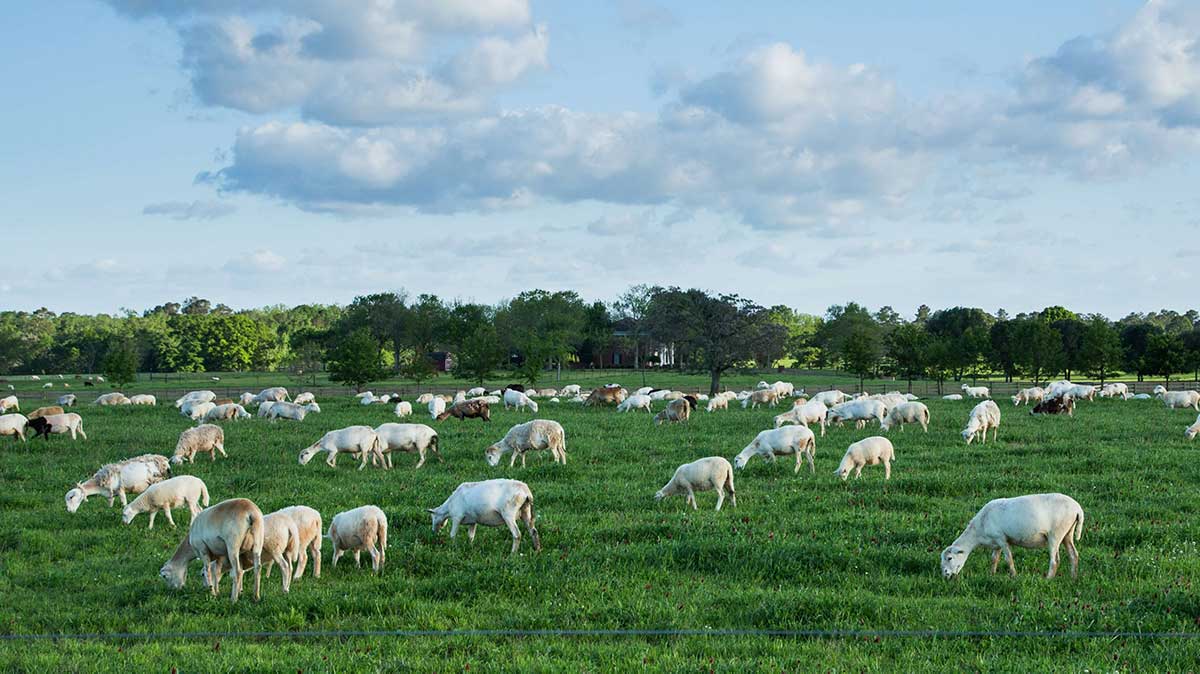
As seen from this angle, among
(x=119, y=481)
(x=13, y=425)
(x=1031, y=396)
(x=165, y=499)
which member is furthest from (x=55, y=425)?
(x=1031, y=396)

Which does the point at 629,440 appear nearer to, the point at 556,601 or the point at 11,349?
the point at 556,601

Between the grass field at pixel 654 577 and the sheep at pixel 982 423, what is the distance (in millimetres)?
4690

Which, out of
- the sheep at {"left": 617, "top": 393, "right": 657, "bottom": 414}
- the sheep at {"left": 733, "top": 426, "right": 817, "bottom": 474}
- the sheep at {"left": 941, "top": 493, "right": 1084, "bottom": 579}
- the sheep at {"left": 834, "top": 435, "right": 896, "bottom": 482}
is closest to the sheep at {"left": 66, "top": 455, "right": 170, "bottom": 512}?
the sheep at {"left": 733, "top": 426, "right": 817, "bottom": 474}

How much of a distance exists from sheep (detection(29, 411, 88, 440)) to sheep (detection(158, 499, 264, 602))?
899 inches

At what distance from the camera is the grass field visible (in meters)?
8.80

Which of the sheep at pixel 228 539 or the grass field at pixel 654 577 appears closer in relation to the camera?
the grass field at pixel 654 577

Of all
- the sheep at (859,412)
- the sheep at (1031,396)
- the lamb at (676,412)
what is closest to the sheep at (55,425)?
the lamb at (676,412)

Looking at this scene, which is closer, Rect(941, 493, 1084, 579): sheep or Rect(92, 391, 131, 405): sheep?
Rect(941, 493, 1084, 579): sheep

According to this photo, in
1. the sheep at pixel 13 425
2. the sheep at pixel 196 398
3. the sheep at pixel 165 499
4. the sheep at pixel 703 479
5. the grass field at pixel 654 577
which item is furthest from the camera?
the sheep at pixel 196 398

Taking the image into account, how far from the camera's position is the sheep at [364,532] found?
13.0m

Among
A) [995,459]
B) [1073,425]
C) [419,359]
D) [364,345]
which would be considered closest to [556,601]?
[995,459]

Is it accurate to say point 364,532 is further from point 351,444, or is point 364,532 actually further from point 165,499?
point 351,444

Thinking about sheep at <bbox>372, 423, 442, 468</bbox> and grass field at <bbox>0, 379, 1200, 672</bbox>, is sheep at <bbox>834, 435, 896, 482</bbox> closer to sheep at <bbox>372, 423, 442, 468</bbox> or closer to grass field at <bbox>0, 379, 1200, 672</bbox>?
grass field at <bbox>0, 379, 1200, 672</bbox>

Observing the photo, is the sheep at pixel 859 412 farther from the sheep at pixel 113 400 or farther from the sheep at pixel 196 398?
the sheep at pixel 113 400
